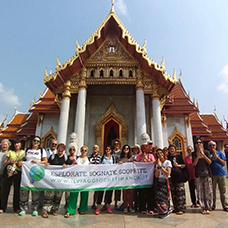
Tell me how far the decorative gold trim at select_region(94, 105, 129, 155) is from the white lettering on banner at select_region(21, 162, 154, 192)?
20.3 ft

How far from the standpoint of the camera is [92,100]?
1144 centimetres

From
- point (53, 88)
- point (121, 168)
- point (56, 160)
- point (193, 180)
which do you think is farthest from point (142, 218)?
point (53, 88)

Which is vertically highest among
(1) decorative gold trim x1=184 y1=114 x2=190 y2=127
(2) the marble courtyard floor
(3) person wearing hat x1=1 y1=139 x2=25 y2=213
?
(1) decorative gold trim x1=184 y1=114 x2=190 y2=127

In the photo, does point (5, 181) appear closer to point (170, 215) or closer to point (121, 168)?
point (121, 168)

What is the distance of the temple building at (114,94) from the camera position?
9156 mm

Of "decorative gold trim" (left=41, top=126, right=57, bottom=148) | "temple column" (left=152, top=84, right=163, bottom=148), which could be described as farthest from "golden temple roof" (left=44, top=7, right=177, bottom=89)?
"decorative gold trim" (left=41, top=126, right=57, bottom=148)

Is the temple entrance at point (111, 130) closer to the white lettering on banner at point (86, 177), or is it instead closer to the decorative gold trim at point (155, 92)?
the decorative gold trim at point (155, 92)

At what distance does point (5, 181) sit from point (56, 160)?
113 centimetres

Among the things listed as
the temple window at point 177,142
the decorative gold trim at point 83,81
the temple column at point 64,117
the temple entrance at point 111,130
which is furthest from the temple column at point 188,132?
the temple column at point 64,117

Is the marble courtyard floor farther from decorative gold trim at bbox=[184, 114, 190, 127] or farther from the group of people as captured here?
decorative gold trim at bbox=[184, 114, 190, 127]

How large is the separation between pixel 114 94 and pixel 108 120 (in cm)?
171

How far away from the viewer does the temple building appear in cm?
916

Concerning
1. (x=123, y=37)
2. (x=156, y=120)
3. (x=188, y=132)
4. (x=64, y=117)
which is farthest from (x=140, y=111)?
(x=188, y=132)

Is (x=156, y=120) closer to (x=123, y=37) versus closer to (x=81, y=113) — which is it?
A: (x=81, y=113)
